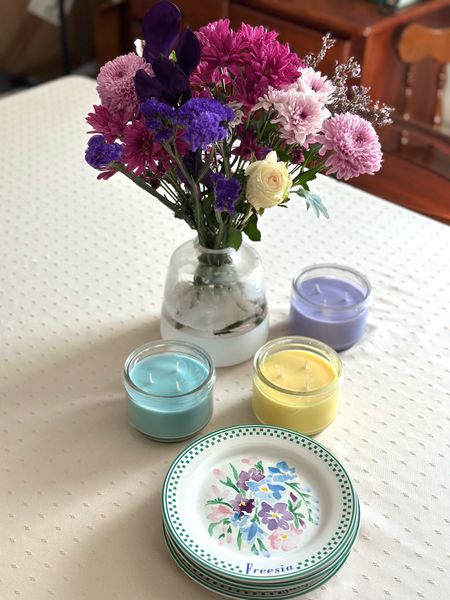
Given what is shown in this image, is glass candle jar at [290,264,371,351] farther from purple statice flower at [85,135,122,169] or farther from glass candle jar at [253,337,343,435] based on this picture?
purple statice flower at [85,135,122,169]

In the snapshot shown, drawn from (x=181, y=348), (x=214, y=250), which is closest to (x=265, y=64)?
(x=214, y=250)

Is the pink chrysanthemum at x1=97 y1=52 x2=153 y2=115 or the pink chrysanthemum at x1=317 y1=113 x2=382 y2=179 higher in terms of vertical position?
the pink chrysanthemum at x1=97 y1=52 x2=153 y2=115

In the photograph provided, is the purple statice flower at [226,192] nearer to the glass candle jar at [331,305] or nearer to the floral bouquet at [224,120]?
the floral bouquet at [224,120]

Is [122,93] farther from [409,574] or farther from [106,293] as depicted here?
[409,574]

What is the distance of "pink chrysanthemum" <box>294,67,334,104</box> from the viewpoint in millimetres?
867

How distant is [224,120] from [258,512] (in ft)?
1.39

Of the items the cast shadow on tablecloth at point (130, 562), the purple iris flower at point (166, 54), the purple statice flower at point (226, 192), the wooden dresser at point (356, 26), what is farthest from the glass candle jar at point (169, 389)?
the wooden dresser at point (356, 26)

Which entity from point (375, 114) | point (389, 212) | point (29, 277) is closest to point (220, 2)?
point (389, 212)

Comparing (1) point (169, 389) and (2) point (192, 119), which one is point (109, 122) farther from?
(1) point (169, 389)

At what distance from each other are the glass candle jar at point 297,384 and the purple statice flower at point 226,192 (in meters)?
0.23

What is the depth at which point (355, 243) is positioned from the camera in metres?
1.36

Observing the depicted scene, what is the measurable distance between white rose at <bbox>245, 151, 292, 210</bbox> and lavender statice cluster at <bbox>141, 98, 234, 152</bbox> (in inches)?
2.3

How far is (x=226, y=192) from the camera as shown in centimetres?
85

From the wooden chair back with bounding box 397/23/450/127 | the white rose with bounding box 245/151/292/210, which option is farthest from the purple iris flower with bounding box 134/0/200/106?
the wooden chair back with bounding box 397/23/450/127
